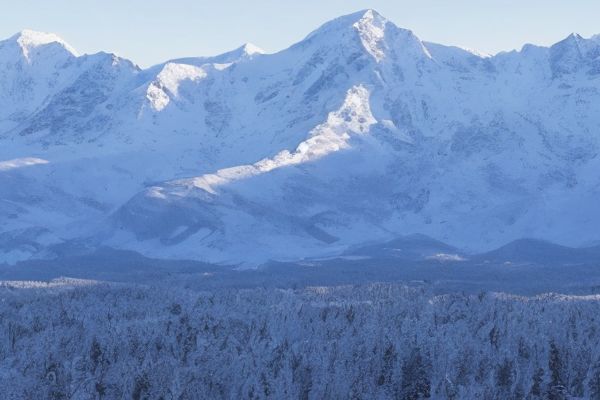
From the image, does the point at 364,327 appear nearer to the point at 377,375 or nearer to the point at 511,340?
the point at 511,340

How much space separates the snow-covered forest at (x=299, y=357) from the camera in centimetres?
5328

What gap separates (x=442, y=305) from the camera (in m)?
116

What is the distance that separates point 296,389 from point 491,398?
948cm

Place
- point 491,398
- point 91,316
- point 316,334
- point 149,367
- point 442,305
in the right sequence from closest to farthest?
point 491,398 → point 149,367 → point 316,334 → point 91,316 → point 442,305

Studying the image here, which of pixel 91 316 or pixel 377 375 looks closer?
pixel 377 375

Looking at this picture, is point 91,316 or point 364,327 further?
point 91,316

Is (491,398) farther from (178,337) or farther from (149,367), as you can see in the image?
(178,337)

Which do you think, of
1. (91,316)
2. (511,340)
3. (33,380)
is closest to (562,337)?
(511,340)

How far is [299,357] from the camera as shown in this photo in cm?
6081

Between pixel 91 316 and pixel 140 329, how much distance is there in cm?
2238

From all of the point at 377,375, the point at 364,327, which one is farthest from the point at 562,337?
the point at 377,375

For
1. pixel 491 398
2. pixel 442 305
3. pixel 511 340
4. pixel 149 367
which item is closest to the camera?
pixel 491 398

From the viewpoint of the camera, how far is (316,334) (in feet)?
247

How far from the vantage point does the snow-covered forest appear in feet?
175
